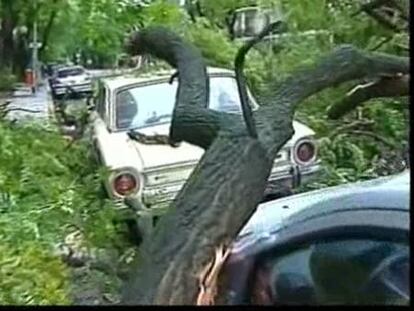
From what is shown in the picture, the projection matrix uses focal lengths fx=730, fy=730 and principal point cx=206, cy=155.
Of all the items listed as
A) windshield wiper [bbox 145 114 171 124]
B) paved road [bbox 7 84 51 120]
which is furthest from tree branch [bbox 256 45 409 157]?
paved road [bbox 7 84 51 120]

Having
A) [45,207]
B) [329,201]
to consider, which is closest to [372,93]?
[329,201]

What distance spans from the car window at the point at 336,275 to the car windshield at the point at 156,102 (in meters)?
0.33

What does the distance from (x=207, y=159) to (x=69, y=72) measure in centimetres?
39

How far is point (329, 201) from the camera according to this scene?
1.54 metres

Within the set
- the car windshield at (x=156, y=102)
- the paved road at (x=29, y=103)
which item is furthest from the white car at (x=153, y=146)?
the paved road at (x=29, y=103)

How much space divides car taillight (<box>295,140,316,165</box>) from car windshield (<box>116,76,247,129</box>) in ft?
0.63

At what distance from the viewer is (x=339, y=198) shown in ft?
5.00

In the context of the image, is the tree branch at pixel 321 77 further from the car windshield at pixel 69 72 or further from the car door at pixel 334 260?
the car windshield at pixel 69 72

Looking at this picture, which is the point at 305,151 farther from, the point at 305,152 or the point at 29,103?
the point at 29,103

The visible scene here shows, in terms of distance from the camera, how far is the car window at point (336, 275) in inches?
53.2

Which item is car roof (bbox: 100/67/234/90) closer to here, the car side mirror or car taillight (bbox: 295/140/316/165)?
the car side mirror

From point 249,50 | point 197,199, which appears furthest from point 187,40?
point 197,199

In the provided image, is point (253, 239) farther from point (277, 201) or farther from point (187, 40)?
point (187, 40)
